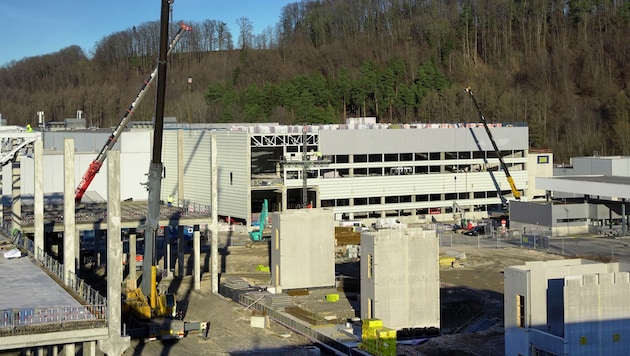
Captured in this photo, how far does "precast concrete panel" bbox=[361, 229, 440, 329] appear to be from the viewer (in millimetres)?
34281

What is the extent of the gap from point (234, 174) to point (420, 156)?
15912 mm

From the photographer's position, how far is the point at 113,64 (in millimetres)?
153625

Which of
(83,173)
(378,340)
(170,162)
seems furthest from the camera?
(170,162)

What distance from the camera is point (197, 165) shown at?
2781 inches

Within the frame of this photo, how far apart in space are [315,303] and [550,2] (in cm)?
9901

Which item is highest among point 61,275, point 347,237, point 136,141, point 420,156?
point 136,141

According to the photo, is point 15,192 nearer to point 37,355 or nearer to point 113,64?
point 37,355

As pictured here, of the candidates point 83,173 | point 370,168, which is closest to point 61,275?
point 83,173

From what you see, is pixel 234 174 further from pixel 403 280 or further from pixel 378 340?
pixel 378 340

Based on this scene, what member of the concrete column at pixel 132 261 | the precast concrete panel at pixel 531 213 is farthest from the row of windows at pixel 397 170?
the concrete column at pixel 132 261

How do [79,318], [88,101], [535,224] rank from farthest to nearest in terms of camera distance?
[88,101] < [535,224] < [79,318]

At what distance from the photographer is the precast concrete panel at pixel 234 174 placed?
66.5 metres

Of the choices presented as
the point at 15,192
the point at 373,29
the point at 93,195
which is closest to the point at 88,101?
the point at 373,29

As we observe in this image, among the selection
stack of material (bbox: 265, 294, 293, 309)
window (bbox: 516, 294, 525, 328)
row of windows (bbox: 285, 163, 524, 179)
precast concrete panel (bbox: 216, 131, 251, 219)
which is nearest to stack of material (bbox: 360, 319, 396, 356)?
window (bbox: 516, 294, 525, 328)
